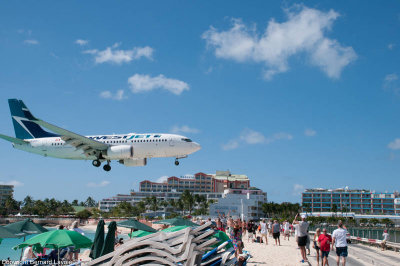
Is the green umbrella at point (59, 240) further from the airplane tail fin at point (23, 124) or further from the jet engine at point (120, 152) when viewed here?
the airplane tail fin at point (23, 124)

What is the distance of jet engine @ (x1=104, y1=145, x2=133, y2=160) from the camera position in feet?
107

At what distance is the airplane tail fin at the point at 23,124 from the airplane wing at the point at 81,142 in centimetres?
735

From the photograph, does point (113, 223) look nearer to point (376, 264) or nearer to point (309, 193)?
point (376, 264)

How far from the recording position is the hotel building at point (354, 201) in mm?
157625

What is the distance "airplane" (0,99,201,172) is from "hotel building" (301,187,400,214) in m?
131

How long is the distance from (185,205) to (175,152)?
90273mm

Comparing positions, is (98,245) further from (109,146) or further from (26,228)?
(109,146)

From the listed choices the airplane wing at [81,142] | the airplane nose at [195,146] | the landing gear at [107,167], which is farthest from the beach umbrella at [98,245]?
the landing gear at [107,167]

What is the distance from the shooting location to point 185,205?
121 meters

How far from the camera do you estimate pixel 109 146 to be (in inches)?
1335

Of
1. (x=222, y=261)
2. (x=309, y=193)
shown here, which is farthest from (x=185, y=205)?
(x=222, y=261)

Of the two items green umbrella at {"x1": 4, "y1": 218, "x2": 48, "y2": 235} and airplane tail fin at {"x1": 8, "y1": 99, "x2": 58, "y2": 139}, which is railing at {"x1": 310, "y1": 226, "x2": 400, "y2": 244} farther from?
airplane tail fin at {"x1": 8, "y1": 99, "x2": 58, "y2": 139}

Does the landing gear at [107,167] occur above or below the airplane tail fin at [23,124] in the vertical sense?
below

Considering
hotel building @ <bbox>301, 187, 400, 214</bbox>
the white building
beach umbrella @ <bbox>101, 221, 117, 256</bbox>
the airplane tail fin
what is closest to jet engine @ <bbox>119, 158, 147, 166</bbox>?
the airplane tail fin
